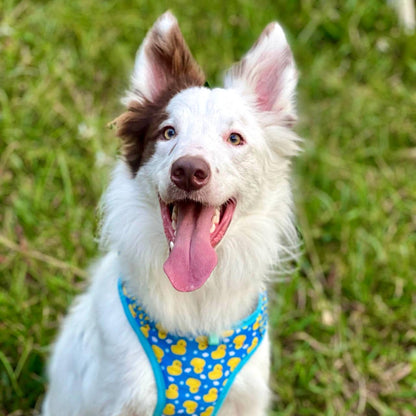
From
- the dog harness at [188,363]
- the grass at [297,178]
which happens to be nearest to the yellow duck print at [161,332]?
the dog harness at [188,363]

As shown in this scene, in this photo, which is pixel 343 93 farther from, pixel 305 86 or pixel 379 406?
pixel 379 406

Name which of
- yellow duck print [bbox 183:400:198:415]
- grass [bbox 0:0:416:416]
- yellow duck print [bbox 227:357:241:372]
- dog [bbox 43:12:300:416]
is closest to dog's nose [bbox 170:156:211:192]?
dog [bbox 43:12:300:416]

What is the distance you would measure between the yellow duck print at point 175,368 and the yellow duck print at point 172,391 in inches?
1.9

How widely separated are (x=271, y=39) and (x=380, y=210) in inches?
91.8

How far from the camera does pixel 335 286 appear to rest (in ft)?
13.8

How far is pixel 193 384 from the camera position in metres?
2.51

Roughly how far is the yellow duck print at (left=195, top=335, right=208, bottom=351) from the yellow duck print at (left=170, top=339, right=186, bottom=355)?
6 cm

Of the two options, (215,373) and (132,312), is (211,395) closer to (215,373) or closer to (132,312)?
(215,373)

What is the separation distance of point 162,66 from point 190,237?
0.81 meters

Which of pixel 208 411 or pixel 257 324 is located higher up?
pixel 257 324

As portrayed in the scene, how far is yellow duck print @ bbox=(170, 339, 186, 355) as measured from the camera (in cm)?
252

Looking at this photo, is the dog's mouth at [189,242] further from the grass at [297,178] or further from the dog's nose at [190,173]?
Result: the grass at [297,178]

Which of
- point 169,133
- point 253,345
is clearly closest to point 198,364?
point 253,345

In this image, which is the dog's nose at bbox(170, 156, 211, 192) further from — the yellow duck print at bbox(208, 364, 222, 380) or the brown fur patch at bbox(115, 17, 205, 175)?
the yellow duck print at bbox(208, 364, 222, 380)
